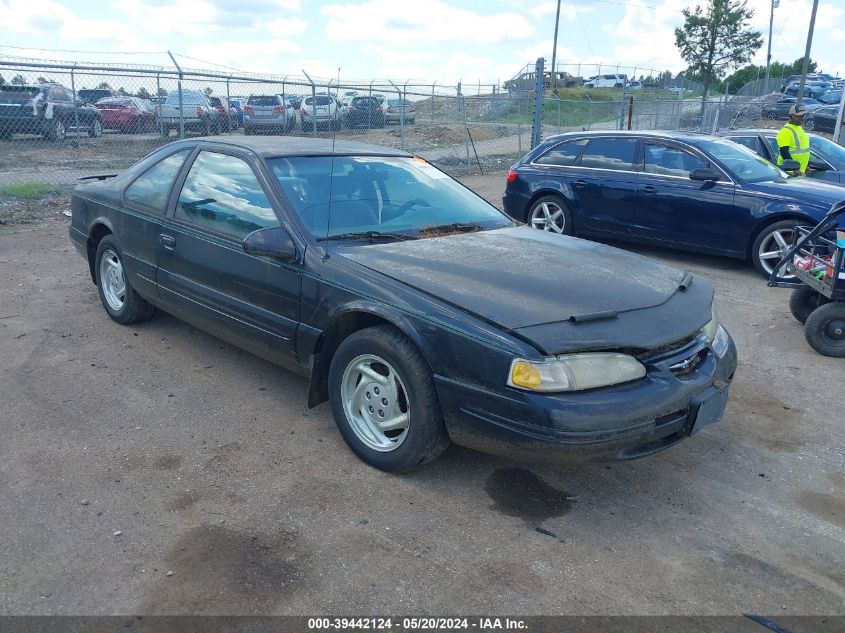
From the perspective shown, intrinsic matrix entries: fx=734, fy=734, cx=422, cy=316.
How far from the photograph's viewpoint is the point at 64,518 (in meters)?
3.22

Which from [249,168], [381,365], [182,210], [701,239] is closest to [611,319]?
[381,365]

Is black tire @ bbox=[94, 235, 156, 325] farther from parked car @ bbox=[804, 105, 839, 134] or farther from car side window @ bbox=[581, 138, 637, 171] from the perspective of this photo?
parked car @ bbox=[804, 105, 839, 134]

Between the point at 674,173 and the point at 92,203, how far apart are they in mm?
6045

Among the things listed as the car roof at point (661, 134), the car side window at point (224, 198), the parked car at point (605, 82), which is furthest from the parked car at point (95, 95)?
the parked car at point (605, 82)

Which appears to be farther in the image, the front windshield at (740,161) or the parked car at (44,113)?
the parked car at (44,113)

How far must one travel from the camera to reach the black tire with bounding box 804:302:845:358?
5430 millimetres

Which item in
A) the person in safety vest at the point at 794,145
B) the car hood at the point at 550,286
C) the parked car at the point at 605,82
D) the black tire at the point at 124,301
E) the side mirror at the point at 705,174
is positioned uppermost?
the parked car at the point at 605,82

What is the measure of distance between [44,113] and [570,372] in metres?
14.8

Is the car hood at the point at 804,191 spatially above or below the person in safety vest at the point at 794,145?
below

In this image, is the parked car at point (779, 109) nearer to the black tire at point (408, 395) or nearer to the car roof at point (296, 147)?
the car roof at point (296, 147)

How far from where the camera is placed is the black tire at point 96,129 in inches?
607

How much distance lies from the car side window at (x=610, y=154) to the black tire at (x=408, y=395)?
603 cm

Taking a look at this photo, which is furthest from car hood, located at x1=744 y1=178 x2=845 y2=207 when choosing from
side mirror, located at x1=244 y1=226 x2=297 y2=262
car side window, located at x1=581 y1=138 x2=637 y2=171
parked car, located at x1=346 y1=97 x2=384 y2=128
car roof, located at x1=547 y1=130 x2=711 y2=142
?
parked car, located at x1=346 y1=97 x2=384 y2=128

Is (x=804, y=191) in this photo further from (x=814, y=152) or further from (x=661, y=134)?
(x=814, y=152)
